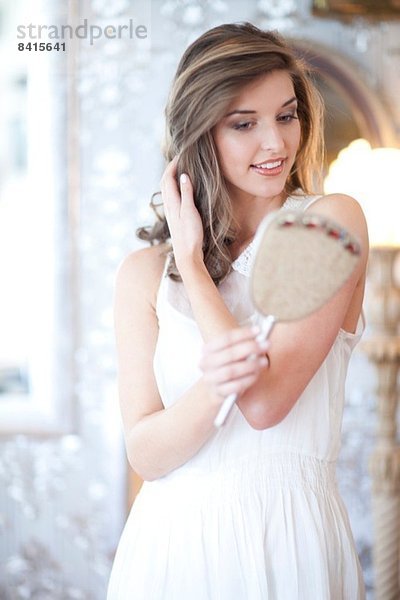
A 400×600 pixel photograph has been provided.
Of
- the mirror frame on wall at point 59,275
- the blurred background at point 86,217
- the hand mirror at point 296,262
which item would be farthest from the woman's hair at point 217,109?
the mirror frame on wall at point 59,275

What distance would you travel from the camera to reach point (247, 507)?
1.44m

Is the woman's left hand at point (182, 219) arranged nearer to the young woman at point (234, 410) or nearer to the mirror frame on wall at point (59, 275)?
the young woman at point (234, 410)

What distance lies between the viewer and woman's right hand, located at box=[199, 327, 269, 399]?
3.36 ft

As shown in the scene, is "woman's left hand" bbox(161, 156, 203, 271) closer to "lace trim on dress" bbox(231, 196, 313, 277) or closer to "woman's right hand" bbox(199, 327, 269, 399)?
"lace trim on dress" bbox(231, 196, 313, 277)

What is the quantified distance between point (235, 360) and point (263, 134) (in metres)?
0.51

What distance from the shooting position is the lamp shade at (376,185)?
274 centimetres

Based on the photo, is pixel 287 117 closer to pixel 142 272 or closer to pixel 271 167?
pixel 271 167

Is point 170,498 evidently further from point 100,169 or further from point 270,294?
point 100,169

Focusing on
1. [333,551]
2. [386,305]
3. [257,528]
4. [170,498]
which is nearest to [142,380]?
[170,498]

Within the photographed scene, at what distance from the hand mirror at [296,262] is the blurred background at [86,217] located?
2.25m

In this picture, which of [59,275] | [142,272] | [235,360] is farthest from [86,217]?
[235,360]

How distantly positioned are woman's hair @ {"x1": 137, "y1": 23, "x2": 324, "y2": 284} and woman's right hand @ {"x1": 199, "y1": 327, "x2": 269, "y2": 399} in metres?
0.51

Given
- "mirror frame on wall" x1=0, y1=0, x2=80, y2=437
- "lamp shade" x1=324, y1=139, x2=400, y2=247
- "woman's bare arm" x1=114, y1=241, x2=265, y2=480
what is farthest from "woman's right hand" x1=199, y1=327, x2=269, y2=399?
"mirror frame on wall" x1=0, y1=0, x2=80, y2=437

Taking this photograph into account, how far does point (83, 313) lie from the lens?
3398 millimetres
